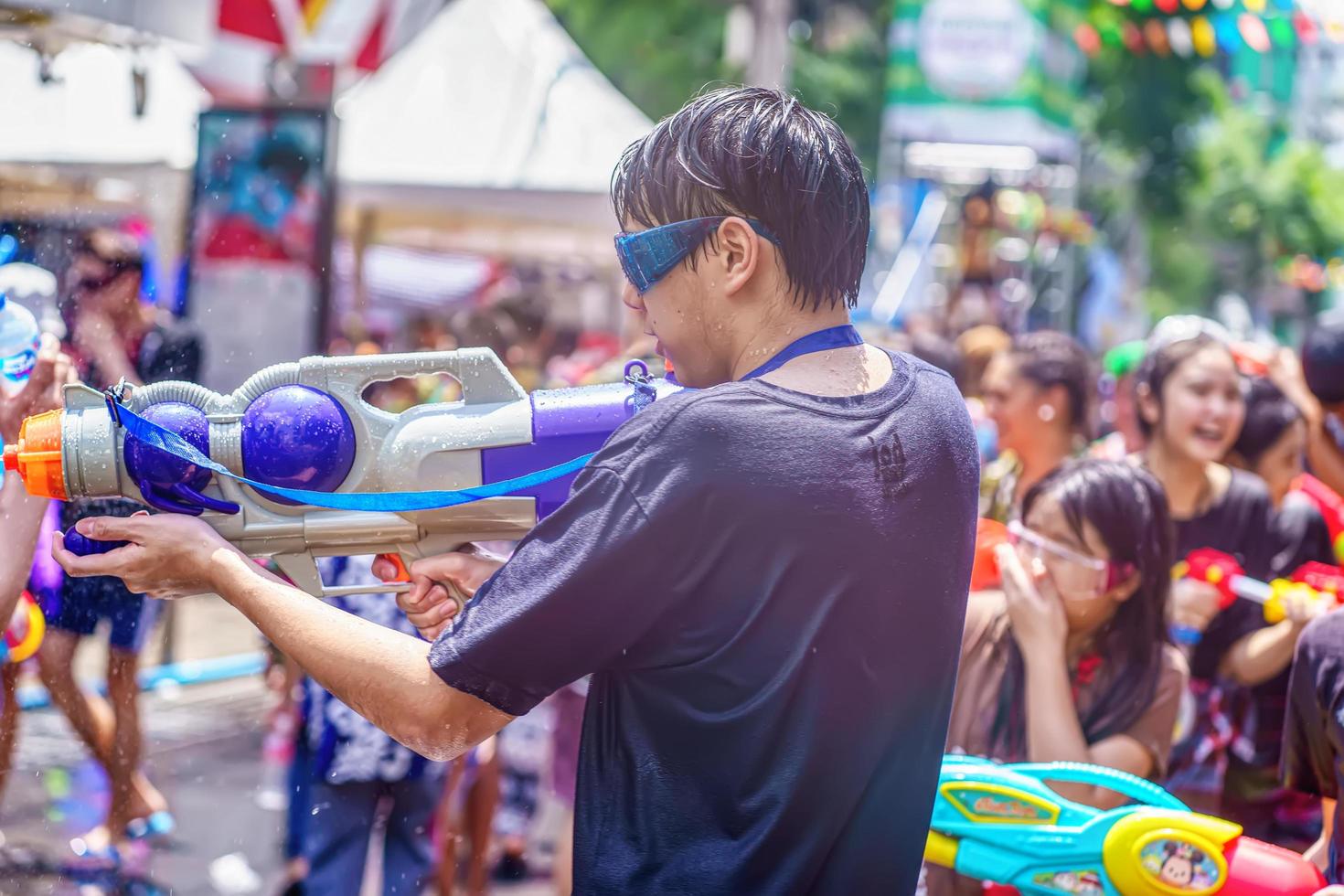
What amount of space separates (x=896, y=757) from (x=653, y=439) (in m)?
0.48

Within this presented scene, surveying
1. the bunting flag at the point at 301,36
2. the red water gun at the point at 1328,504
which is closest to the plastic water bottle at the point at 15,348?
the red water gun at the point at 1328,504

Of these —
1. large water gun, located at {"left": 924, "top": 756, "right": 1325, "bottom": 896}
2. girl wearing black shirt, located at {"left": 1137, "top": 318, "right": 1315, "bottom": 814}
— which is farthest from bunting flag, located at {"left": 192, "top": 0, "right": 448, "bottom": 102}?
large water gun, located at {"left": 924, "top": 756, "right": 1325, "bottom": 896}

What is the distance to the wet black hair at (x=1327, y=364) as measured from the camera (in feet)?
12.4

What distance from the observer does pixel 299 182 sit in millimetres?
6340

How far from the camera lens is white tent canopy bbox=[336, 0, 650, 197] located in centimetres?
886

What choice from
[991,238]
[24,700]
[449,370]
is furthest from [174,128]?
[991,238]

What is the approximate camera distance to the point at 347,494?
187 centimetres

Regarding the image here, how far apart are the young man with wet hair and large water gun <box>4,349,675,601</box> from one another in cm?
10

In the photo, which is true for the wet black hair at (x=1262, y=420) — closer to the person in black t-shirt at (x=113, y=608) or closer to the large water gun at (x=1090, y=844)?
the large water gun at (x=1090, y=844)

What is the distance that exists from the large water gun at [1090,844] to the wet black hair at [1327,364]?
1806mm

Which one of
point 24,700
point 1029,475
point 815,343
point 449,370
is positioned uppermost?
point 815,343

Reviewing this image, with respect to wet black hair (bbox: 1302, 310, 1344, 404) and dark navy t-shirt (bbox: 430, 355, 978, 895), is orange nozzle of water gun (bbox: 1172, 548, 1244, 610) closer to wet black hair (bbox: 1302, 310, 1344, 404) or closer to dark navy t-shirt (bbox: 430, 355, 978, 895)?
wet black hair (bbox: 1302, 310, 1344, 404)

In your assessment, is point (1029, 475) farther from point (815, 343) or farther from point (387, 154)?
point (387, 154)

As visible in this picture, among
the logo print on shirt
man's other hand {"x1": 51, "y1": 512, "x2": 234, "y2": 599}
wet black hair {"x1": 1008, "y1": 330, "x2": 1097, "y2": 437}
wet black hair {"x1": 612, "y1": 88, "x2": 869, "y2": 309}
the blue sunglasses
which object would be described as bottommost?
wet black hair {"x1": 1008, "y1": 330, "x2": 1097, "y2": 437}
